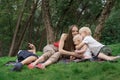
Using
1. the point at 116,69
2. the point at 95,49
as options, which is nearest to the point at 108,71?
the point at 116,69

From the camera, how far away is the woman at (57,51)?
428 inches

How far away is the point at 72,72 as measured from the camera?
32.6ft

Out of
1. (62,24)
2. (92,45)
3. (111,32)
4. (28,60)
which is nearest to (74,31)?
(92,45)

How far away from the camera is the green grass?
9.40 metres

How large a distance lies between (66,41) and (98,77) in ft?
9.41

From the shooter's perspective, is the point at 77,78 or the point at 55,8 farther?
the point at 55,8

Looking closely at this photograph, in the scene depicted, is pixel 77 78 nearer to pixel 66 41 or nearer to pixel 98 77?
pixel 98 77

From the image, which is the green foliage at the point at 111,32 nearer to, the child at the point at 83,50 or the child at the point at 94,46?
the child at the point at 94,46

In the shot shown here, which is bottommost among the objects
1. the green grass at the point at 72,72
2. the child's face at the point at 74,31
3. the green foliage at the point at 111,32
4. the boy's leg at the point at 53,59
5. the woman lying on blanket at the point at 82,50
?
the green foliage at the point at 111,32

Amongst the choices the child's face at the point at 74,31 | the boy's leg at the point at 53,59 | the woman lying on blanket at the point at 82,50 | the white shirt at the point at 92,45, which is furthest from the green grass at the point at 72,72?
the child's face at the point at 74,31

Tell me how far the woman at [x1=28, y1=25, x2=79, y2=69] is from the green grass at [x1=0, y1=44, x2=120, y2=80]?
24cm

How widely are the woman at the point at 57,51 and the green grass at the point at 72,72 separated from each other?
0.24 metres

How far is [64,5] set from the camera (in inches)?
1200

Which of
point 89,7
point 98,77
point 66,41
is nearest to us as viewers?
point 98,77
